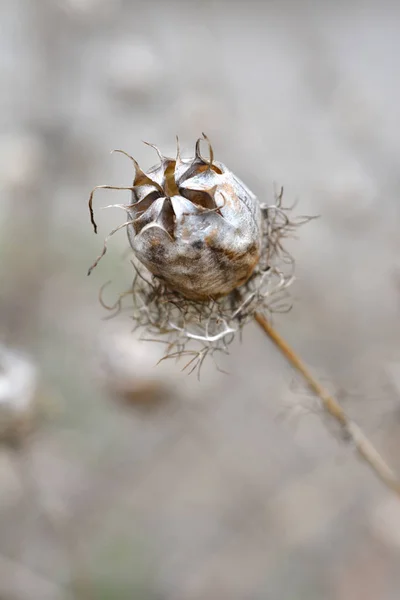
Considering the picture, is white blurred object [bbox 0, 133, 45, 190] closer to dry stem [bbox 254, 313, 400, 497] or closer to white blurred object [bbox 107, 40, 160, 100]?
white blurred object [bbox 107, 40, 160, 100]

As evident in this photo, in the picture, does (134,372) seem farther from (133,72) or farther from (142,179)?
(133,72)

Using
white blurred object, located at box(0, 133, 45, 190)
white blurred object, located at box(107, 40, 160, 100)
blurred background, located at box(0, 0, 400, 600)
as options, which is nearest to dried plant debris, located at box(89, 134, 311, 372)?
blurred background, located at box(0, 0, 400, 600)

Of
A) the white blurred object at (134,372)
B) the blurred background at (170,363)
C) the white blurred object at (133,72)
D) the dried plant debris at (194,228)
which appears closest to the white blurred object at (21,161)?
the blurred background at (170,363)

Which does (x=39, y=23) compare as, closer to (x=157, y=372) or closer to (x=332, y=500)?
(x=157, y=372)

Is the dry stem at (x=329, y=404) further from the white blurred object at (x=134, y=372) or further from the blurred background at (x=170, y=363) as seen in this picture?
the white blurred object at (x=134, y=372)

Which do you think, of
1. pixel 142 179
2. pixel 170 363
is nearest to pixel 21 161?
pixel 170 363

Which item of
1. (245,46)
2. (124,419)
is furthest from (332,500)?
(245,46)

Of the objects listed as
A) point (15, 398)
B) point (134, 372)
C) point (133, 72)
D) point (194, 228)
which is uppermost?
point (194, 228)
